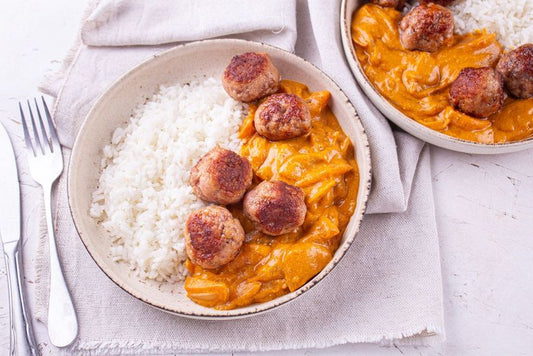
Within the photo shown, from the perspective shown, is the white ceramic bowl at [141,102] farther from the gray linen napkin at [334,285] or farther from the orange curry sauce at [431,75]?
the orange curry sauce at [431,75]

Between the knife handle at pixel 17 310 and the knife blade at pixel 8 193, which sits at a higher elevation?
the knife blade at pixel 8 193

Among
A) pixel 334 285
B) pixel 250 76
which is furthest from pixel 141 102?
pixel 334 285

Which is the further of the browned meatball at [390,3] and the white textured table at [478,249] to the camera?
the browned meatball at [390,3]

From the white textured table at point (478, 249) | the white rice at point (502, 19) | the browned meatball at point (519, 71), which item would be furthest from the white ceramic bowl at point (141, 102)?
the white rice at point (502, 19)

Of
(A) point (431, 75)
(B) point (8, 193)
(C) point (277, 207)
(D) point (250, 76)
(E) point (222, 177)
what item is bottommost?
(B) point (8, 193)

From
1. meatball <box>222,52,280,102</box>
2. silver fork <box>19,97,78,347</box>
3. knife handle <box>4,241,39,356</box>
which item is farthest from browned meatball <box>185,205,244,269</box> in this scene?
knife handle <box>4,241,39,356</box>

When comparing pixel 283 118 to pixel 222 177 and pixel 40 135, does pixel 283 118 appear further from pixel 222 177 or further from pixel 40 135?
pixel 40 135

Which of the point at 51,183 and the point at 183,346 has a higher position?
the point at 51,183

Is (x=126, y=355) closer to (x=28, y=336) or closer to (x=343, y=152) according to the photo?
(x=28, y=336)
